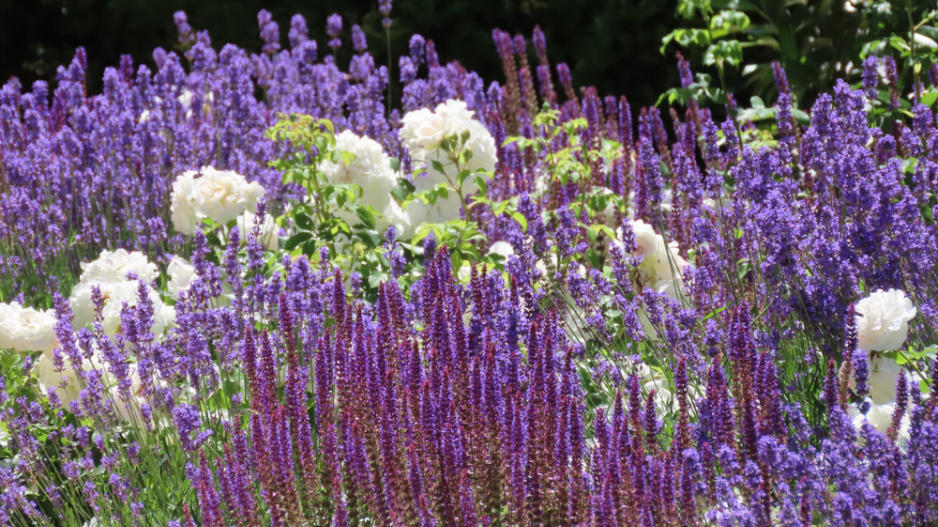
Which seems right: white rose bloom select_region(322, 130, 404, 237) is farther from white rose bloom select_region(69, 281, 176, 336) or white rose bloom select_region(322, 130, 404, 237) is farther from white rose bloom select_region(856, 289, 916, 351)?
white rose bloom select_region(856, 289, 916, 351)

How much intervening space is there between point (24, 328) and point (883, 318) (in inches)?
95.8

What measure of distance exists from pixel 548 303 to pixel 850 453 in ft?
4.95

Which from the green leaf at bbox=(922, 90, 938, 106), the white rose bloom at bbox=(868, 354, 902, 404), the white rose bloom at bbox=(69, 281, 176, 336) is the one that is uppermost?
the green leaf at bbox=(922, 90, 938, 106)

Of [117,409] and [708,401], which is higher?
[117,409]

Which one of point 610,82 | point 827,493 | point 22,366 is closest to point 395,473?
point 827,493

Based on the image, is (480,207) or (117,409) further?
(480,207)

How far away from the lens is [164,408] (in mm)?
2748

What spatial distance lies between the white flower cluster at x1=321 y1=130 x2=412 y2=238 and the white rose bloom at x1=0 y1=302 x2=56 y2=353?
116 centimetres

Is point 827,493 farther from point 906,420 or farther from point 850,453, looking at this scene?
point 906,420

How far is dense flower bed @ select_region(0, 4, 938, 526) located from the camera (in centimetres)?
206

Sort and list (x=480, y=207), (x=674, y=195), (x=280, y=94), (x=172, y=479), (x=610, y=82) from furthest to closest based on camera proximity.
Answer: (x=610, y=82)
(x=280, y=94)
(x=480, y=207)
(x=674, y=195)
(x=172, y=479)

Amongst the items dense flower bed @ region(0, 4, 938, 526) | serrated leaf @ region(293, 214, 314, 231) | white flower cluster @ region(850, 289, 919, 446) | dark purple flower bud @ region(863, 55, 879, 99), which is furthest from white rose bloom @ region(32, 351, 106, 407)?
dark purple flower bud @ region(863, 55, 879, 99)

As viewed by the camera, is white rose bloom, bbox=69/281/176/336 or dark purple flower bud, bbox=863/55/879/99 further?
dark purple flower bud, bbox=863/55/879/99

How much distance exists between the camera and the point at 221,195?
12.5 ft
